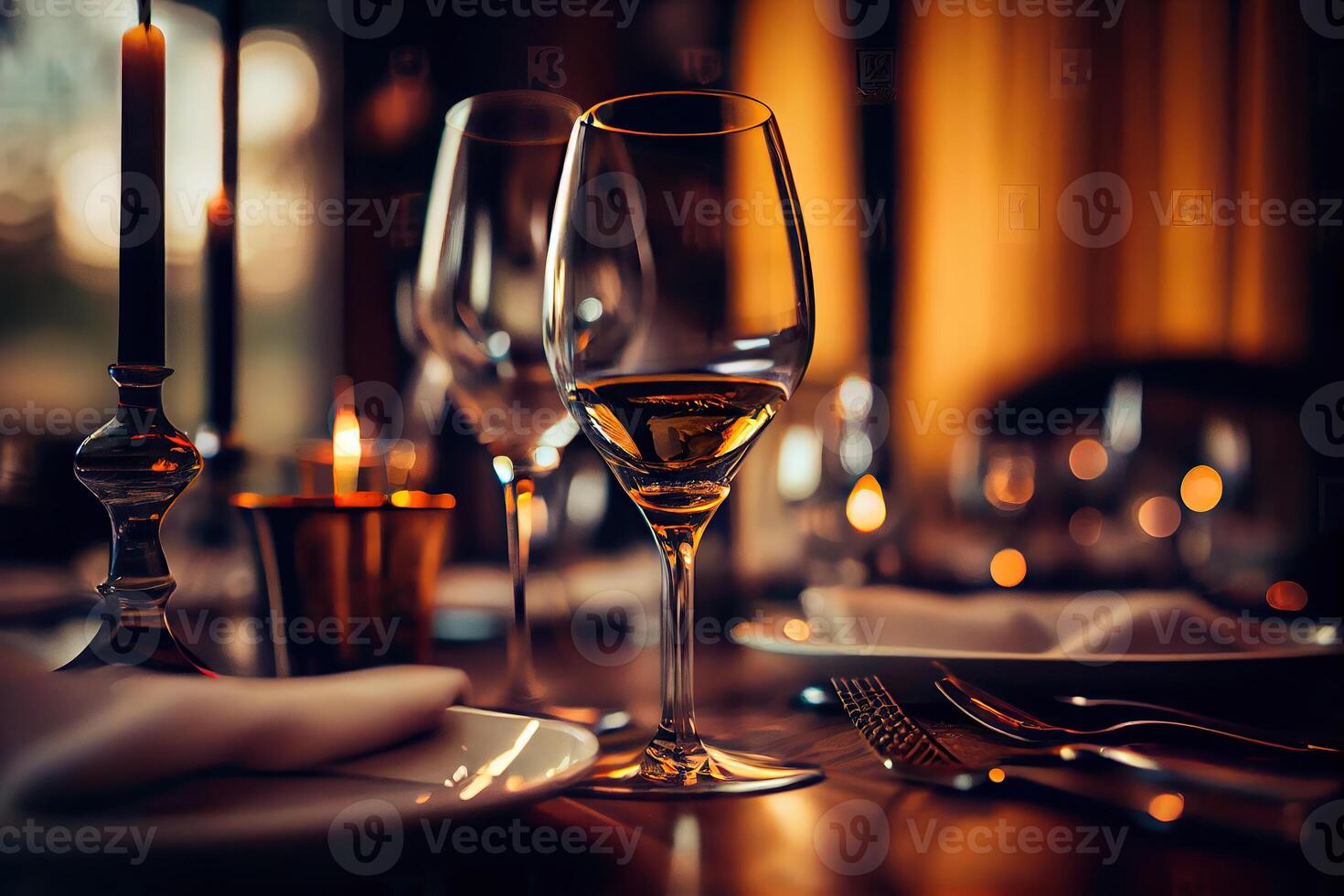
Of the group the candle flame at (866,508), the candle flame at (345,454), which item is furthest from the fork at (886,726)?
the candle flame at (866,508)

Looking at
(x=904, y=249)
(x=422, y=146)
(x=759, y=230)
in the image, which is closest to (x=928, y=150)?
(x=904, y=249)

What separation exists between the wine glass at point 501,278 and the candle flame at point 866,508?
19.6 inches

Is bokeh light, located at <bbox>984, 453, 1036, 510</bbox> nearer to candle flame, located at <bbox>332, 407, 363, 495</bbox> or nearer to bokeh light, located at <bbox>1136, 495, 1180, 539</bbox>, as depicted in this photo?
bokeh light, located at <bbox>1136, 495, 1180, 539</bbox>

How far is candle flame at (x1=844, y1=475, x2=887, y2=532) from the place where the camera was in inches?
34.7

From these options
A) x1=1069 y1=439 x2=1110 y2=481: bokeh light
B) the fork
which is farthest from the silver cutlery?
x1=1069 y1=439 x2=1110 y2=481: bokeh light

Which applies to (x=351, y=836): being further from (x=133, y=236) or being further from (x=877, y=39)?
(x=877, y=39)

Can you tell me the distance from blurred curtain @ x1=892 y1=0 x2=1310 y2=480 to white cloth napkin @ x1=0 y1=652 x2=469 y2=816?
1.86m

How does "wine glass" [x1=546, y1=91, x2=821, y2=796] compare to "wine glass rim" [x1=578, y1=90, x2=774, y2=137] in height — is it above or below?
below

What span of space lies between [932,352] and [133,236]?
1839mm

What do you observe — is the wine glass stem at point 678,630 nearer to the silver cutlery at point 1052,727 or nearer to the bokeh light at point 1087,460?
the silver cutlery at point 1052,727

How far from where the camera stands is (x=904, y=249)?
2.02m

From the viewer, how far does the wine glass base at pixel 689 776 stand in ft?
0.76

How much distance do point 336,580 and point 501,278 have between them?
0.15 metres

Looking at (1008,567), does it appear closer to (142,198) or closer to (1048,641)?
(1048,641)
